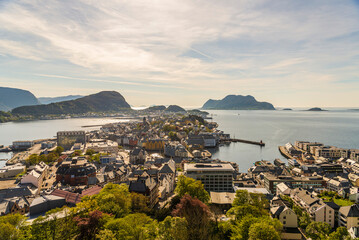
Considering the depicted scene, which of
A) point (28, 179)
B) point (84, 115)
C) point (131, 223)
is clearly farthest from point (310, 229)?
point (84, 115)

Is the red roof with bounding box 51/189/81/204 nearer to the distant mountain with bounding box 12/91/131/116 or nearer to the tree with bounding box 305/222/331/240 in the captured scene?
the tree with bounding box 305/222/331/240

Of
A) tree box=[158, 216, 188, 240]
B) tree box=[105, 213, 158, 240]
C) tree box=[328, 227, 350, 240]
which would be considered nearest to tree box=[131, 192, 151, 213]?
tree box=[105, 213, 158, 240]

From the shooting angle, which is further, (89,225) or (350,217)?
(350,217)

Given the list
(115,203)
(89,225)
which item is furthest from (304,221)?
(89,225)

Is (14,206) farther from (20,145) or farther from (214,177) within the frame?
(20,145)

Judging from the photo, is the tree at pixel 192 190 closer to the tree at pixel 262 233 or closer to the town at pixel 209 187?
the town at pixel 209 187
